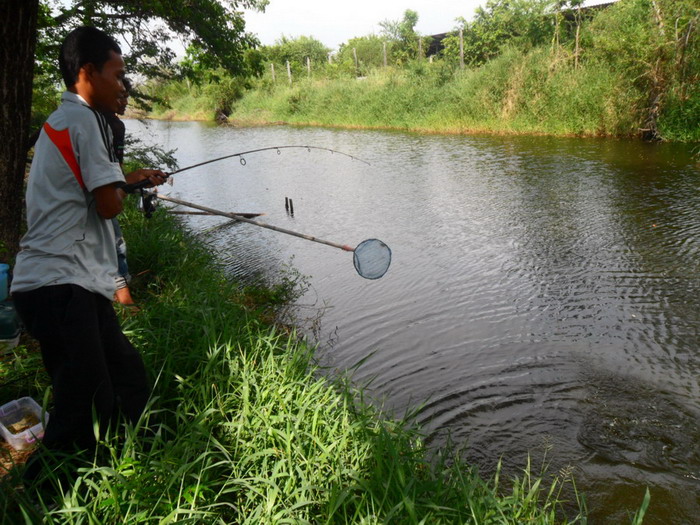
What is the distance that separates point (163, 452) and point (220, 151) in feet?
54.0

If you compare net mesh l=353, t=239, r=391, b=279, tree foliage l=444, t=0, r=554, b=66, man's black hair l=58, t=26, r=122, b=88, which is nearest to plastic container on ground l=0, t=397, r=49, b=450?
man's black hair l=58, t=26, r=122, b=88

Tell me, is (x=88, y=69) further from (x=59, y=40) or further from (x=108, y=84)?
(x=59, y=40)

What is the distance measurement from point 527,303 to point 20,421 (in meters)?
4.39

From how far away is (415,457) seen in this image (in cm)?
278

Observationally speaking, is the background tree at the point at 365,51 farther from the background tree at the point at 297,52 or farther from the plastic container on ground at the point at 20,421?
the plastic container on ground at the point at 20,421

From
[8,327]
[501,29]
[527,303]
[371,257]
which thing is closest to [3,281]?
[8,327]

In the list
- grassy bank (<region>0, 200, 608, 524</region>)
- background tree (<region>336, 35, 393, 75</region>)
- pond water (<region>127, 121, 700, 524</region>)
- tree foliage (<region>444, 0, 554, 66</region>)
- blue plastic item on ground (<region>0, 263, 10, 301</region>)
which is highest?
background tree (<region>336, 35, 393, 75</region>)

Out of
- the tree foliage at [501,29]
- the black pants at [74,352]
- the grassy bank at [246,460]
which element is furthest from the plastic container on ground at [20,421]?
the tree foliage at [501,29]

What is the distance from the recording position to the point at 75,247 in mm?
2041

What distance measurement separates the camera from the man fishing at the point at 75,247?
198cm

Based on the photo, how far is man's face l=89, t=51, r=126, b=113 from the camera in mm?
2145

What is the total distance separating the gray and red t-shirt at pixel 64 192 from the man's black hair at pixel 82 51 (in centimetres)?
15

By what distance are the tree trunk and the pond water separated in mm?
2674

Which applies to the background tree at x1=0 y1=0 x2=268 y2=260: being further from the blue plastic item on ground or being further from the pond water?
the pond water
